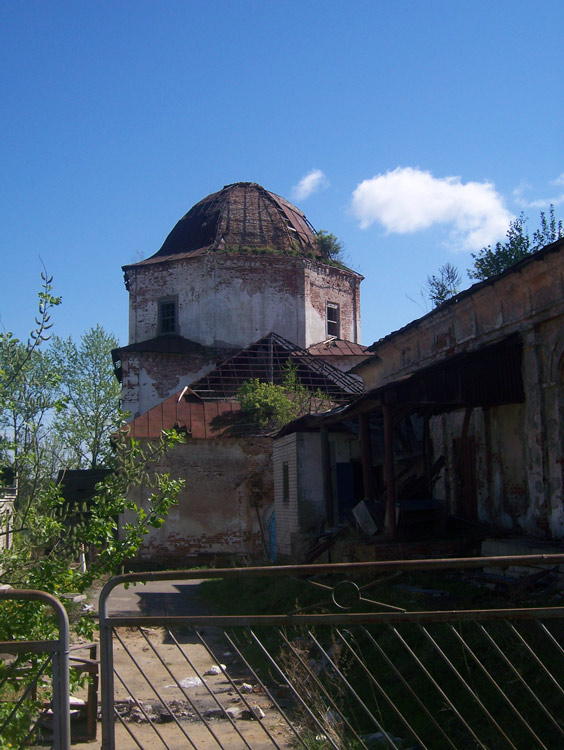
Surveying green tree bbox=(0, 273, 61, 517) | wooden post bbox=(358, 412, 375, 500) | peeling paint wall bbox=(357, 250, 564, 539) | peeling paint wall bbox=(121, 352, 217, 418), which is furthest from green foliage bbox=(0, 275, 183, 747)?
peeling paint wall bbox=(121, 352, 217, 418)

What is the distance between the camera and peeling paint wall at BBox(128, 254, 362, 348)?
29.0 m

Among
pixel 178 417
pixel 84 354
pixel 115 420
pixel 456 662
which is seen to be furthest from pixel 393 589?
pixel 84 354

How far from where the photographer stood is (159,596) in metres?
16.8

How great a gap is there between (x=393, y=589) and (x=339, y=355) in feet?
62.8

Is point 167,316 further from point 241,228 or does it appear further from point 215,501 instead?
point 215,501

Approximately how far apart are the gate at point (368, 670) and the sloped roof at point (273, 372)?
14.0 meters

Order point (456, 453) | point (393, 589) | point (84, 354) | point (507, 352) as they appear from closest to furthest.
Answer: point (393, 589) → point (507, 352) → point (456, 453) → point (84, 354)

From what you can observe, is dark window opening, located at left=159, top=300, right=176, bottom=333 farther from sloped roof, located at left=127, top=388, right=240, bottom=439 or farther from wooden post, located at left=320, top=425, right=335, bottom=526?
wooden post, located at left=320, top=425, right=335, bottom=526

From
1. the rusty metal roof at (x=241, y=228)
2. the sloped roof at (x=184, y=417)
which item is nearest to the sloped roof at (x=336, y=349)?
the rusty metal roof at (x=241, y=228)

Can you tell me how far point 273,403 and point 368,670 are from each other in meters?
18.3

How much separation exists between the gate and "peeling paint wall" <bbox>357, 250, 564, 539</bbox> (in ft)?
5.71

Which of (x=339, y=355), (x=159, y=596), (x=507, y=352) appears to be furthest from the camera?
(x=339, y=355)

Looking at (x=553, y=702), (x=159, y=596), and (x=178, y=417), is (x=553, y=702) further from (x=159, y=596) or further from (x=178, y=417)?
(x=178, y=417)

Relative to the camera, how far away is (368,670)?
4.90 metres
